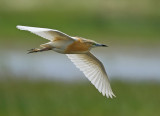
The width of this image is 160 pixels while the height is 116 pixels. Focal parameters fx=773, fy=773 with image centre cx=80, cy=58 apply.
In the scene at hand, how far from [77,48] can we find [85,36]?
891cm

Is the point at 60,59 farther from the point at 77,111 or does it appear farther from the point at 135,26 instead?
the point at 77,111

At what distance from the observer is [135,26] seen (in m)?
18.0

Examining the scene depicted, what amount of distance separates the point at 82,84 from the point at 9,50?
4.28m

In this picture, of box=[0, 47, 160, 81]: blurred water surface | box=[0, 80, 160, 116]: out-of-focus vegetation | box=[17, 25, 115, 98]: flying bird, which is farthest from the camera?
box=[0, 47, 160, 81]: blurred water surface

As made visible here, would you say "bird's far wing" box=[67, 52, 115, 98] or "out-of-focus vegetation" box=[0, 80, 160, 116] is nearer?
"bird's far wing" box=[67, 52, 115, 98]

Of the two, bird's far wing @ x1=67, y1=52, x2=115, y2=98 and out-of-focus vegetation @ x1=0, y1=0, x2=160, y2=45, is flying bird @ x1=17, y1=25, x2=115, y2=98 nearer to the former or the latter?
bird's far wing @ x1=67, y1=52, x2=115, y2=98

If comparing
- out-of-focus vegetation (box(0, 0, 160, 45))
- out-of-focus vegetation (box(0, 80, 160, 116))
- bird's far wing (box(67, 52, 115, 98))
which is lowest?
out-of-focus vegetation (box(0, 0, 160, 45))

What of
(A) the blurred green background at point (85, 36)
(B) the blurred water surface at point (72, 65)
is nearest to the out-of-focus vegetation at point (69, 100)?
(A) the blurred green background at point (85, 36)

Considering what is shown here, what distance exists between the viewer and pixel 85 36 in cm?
1627

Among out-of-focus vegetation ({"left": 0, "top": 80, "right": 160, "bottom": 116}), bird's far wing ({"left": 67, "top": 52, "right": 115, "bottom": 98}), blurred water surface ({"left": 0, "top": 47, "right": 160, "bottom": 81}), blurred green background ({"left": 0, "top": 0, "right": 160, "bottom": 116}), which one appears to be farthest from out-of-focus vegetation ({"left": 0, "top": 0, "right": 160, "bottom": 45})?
bird's far wing ({"left": 67, "top": 52, "right": 115, "bottom": 98})

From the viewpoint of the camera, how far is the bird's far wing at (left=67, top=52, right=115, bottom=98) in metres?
8.39

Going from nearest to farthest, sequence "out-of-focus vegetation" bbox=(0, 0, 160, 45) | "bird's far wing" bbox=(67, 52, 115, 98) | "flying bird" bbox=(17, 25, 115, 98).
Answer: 1. "flying bird" bbox=(17, 25, 115, 98)
2. "bird's far wing" bbox=(67, 52, 115, 98)
3. "out-of-focus vegetation" bbox=(0, 0, 160, 45)

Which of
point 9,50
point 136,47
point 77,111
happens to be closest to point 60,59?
point 9,50

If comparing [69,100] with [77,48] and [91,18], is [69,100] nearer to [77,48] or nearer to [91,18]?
[77,48]
